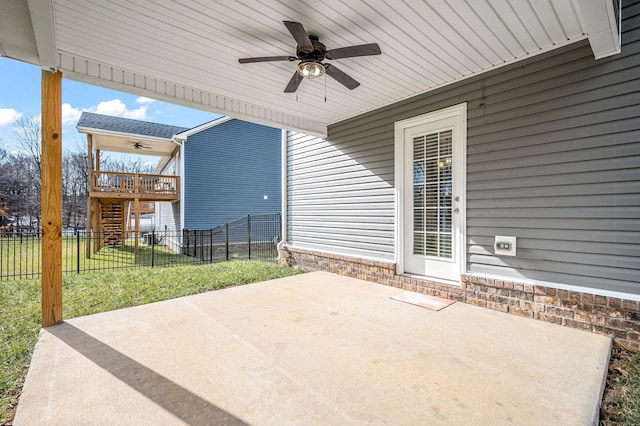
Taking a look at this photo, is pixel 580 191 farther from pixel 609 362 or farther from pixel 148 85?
pixel 148 85

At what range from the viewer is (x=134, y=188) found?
10.1 metres

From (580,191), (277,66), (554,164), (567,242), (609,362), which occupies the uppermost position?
(277,66)

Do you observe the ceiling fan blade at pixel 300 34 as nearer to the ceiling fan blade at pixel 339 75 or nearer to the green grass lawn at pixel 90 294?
the ceiling fan blade at pixel 339 75

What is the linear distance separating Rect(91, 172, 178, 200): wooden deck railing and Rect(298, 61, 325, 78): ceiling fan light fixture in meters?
9.07

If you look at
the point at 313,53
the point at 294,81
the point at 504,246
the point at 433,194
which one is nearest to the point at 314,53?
the point at 313,53

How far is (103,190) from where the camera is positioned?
9898 millimetres

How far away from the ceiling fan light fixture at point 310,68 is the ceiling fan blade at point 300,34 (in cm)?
17

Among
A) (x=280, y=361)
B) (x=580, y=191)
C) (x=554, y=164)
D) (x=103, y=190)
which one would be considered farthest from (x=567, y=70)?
(x=103, y=190)

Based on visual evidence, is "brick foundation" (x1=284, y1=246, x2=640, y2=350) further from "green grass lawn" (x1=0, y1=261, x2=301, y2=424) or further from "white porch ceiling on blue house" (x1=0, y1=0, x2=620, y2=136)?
"green grass lawn" (x1=0, y1=261, x2=301, y2=424)

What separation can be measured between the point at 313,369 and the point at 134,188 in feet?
34.1

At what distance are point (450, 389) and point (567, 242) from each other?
2.13m

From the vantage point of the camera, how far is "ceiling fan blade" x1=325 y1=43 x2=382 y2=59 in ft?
8.52

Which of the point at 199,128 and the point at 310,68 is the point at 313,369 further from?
the point at 199,128

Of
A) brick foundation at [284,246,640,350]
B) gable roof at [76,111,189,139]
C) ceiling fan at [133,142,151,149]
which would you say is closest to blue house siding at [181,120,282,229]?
gable roof at [76,111,189,139]
